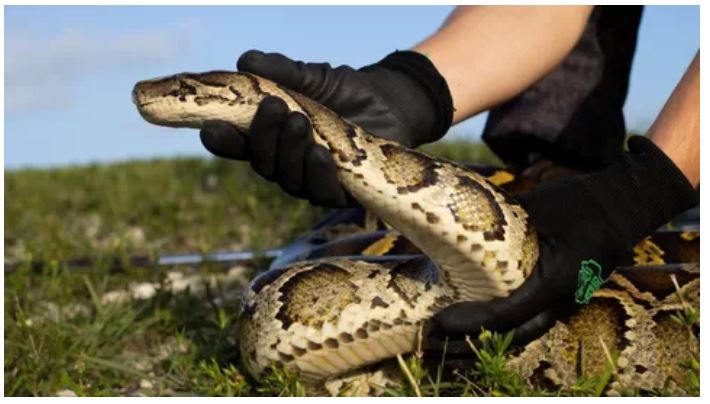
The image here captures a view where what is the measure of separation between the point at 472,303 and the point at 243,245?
192 inches

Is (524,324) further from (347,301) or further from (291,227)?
A: (291,227)

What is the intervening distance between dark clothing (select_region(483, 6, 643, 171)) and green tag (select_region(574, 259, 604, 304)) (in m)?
2.82

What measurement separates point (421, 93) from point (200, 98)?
50.4 inches

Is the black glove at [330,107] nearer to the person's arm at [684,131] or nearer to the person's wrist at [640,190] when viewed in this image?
the person's wrist at [640,190]

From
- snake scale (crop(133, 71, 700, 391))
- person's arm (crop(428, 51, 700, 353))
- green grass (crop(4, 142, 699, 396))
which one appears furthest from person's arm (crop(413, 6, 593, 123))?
green grass (crop(4, 142, 699, 396))

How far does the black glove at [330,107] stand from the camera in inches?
155

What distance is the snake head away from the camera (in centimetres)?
395

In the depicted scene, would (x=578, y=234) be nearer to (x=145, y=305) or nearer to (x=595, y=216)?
(x=595, y=216)

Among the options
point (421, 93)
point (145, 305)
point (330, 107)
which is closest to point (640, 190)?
point (421, 93)

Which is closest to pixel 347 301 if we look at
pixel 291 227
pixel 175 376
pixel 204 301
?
pixel 175 376

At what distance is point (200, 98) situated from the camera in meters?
3.95

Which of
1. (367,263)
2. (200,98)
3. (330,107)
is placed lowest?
(367,263)

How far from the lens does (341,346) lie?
13.4 feet

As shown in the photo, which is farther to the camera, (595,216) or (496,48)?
(496,48)
